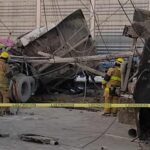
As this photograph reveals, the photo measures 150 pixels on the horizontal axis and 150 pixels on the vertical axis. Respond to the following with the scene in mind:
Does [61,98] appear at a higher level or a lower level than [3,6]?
lower

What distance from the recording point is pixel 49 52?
16.0 m

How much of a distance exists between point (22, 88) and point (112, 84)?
2817mm

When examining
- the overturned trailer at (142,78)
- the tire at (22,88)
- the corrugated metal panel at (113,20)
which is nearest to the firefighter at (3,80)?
the tire at (22,88)

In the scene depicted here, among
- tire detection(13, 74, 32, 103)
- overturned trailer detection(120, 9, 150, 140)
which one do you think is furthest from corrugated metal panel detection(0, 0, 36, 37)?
overturned trailer detection(120, 9, 150, 140)

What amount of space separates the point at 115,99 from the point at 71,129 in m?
2.85

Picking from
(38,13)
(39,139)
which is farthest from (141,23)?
(38,13)

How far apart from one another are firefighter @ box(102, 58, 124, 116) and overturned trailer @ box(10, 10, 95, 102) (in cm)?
195

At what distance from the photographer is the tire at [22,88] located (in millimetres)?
14094

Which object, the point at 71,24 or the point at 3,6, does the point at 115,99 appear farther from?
the point at 3,6

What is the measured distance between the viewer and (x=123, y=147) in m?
8.97

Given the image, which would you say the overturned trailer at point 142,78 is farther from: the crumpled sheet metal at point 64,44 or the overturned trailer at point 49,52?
the crumpled sheet metal at point 64,44

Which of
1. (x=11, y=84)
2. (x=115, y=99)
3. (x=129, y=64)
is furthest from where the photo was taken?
(x=11, y=84)

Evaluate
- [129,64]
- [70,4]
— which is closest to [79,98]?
[129,64]

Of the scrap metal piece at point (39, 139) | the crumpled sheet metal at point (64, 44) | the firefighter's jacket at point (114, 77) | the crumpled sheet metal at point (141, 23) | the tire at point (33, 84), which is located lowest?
the tire at point (33, 84)
